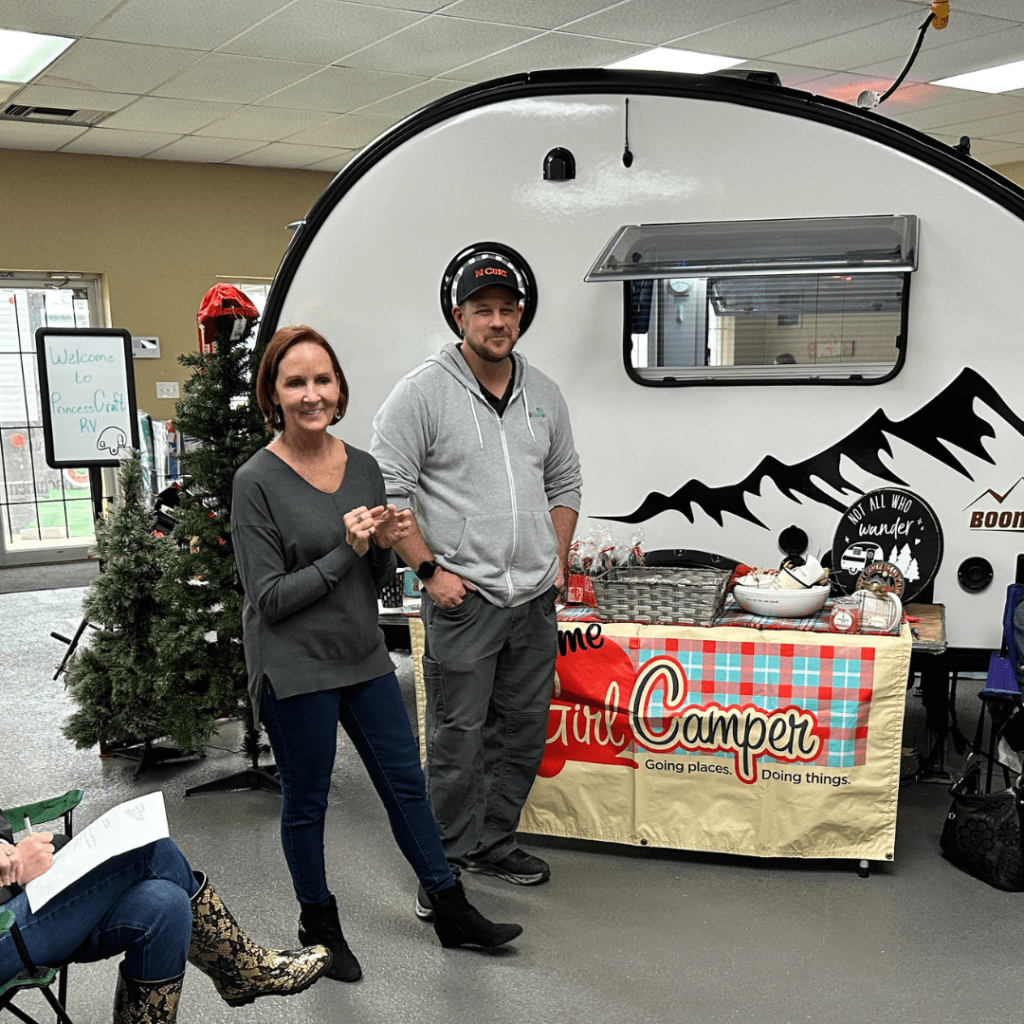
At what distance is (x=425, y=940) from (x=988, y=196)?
8.63 ft

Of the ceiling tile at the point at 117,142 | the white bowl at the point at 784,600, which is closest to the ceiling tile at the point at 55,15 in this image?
the ceiling tile at the point at 117,142

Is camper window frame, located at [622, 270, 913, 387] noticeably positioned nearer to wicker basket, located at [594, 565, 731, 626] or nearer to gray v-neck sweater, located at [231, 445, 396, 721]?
wicker basket, located at [594, 565, 731, 626]

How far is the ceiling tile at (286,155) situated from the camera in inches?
341

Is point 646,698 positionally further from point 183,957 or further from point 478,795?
point 183,957

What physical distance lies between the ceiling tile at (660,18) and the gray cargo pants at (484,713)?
12.2 feet

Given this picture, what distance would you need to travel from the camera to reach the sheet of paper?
75.8 inches

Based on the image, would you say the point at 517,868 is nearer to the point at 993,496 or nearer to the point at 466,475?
the point at 466,475

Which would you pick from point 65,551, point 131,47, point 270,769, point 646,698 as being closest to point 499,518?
point 646,698

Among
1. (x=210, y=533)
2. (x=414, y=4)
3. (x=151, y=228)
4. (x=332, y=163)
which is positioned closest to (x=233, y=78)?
(x=414, y=4)

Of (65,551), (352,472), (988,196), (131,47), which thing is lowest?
(65,551)

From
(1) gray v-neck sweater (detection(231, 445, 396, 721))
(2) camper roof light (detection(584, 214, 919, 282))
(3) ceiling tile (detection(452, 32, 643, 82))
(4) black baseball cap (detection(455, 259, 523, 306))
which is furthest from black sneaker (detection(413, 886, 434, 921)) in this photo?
(3) ceiling tile (detection(452, 32, 643, 82))

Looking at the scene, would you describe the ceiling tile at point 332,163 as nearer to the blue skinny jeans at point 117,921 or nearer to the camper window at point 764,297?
the camper window at point 764,297

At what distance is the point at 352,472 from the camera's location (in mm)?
2598

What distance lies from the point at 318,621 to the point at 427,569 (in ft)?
1.40
